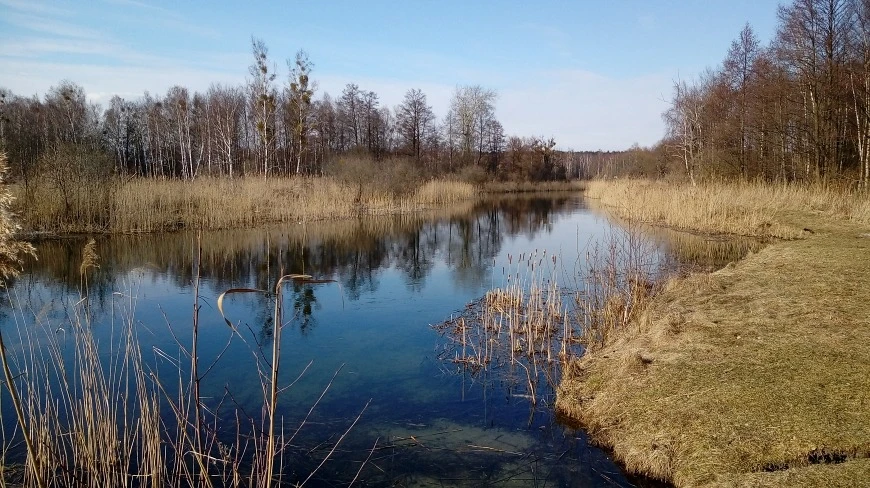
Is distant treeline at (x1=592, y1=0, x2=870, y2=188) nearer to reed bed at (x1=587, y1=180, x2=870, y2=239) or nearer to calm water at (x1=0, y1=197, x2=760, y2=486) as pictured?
reed bed at (x1=587, y1=180, x2=870, y2=239)

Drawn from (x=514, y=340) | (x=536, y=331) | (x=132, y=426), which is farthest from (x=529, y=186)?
(x=132, y=426)

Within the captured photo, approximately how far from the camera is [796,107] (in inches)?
679

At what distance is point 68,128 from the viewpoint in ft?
94.4

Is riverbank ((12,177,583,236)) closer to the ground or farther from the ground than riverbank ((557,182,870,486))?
farther from the ground

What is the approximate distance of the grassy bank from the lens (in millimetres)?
13258

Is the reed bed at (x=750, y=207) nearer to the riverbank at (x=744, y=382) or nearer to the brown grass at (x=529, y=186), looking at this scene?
the riverbank at (x=744, y=382)

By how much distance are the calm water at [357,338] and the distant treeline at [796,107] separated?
6.71 m

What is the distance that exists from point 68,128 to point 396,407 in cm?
3192

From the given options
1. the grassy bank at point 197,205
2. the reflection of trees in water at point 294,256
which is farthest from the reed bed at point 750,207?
the grassy bank at point 197,205

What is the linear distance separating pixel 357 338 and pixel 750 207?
1204 cm

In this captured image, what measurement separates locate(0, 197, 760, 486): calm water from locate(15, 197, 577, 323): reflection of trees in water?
2.2 inches

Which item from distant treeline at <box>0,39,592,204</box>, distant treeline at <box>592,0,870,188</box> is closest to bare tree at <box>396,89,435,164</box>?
distant treeline at <box>0,39,592,204</box>

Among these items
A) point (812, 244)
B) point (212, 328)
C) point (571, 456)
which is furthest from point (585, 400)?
A: point (812, 244)

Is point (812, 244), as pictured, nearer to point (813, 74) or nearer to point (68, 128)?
point (813, 74)
